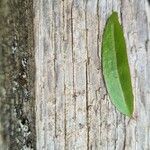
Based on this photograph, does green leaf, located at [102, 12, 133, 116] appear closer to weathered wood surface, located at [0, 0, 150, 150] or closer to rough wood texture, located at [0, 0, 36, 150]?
weathered wood surface, located at [0, 0, 150, 150]

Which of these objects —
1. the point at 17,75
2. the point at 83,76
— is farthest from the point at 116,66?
the point at 17,75

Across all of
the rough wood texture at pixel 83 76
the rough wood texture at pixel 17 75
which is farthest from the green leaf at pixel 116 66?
the rough wood texture at pixel 17 75

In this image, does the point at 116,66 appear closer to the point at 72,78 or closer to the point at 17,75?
the point at 72,78

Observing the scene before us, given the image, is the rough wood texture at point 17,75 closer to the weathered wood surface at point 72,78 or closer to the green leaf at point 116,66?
the weathered wood surface at point 72,78

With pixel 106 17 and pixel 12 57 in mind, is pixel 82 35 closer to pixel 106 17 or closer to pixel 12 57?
pixel 106 17

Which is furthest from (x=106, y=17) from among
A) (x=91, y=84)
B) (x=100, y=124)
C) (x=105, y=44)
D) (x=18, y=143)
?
(x=18, y=143)

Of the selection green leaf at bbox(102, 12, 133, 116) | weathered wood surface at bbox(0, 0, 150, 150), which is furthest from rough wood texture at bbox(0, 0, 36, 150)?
green leaf at bbox(102, 12, 133, 116)
